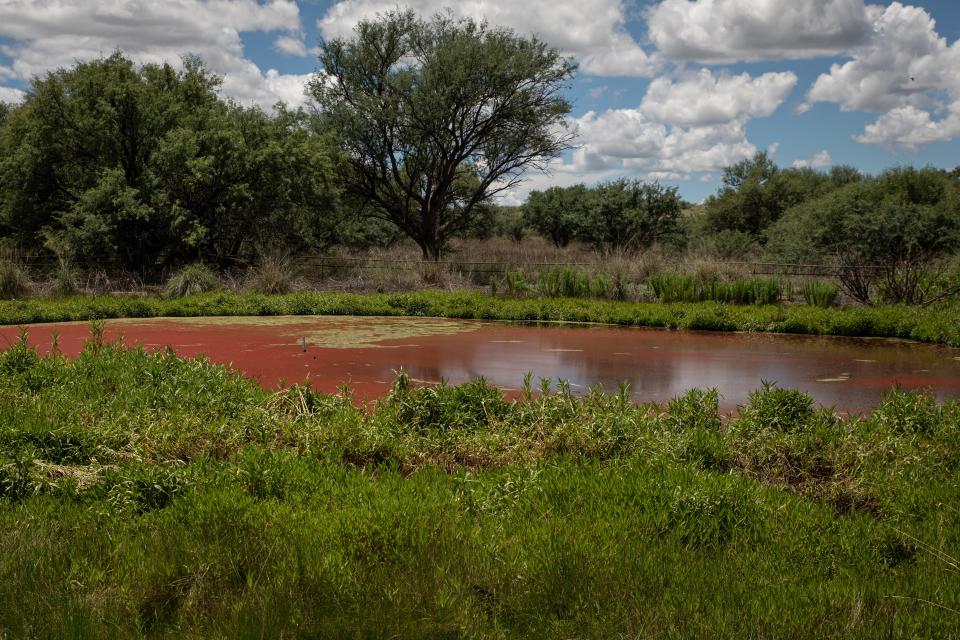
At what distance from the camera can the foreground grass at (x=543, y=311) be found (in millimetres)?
13523

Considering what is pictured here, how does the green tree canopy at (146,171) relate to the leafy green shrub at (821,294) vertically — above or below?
above

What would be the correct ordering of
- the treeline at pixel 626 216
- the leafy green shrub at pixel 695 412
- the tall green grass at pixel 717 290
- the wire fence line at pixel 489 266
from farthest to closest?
the treeline at pixel 626 216 → the wire fence line at pixel 489 266 → the tall green grass at pixel 717 290 → the leafy green shrub at pixel 695 412

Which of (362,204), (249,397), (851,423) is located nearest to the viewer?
(851,423)

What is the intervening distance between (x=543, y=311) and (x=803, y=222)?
80.4 ft

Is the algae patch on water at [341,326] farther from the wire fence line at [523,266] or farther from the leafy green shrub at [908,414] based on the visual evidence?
the leafy green shrub at [908,414]

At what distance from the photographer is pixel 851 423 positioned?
5.93m

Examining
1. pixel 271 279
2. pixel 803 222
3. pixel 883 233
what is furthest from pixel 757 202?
pixel 271 279

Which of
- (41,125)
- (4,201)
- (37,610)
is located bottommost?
(37,610)

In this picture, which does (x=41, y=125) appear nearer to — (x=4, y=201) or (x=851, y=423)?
(x=4, y=201)

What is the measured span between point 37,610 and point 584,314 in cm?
1301

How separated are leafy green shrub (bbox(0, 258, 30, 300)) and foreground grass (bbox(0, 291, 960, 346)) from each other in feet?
6.29

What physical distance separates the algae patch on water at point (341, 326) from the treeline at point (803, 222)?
816cm

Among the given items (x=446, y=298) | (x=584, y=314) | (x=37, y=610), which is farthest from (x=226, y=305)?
(x=37, y=610)

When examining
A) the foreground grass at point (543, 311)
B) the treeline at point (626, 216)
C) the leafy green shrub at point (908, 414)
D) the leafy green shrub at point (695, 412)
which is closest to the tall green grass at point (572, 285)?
the foreground grass at point (543, 311)
